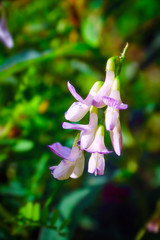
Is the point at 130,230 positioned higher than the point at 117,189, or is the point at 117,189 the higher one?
the point at 117,189

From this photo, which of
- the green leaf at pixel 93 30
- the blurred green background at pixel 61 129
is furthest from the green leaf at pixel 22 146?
the green leaf at pixel 93 30

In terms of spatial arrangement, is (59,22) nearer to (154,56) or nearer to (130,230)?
(154,56)

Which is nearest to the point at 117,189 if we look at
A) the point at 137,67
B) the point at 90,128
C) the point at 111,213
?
the point at 111,213

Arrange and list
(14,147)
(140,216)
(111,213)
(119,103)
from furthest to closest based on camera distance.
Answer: (111,213) < (140,216) < (14,147) < (119,103)

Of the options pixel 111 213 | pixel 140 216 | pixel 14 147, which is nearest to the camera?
pixel 14 147

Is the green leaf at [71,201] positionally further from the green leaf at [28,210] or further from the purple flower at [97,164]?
the purple flower at [97,164]

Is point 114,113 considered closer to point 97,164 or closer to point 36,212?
point 97,164

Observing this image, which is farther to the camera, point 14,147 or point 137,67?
point 137,67

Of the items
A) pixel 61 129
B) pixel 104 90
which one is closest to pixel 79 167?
pixel 104 90

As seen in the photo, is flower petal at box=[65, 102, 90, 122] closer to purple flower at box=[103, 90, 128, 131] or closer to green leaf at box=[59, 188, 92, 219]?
purple flower at box=[103, 90, 128, 131]
